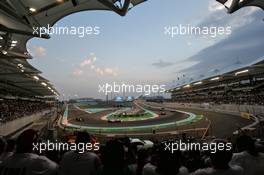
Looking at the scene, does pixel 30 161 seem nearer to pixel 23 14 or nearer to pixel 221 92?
pixel 23 14

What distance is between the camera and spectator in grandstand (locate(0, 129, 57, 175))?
2.81m

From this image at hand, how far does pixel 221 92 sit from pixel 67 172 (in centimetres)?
8005

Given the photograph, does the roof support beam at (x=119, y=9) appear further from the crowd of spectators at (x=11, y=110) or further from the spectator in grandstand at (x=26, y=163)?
the crowd of spectators at (x=11, y=110)

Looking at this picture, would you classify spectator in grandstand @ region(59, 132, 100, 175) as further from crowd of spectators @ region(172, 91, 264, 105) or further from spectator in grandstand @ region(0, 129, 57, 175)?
crowd of spectators @ region(172, 91, 264, 105)

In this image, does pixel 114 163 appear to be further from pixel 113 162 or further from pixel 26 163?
pixel 26 163

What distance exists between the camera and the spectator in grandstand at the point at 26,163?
2.81 m

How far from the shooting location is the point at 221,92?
3098 inches

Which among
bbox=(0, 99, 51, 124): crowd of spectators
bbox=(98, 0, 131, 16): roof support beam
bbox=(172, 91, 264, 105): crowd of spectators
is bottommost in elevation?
bbox=(0, 99, 51, 124): crowd of spectators

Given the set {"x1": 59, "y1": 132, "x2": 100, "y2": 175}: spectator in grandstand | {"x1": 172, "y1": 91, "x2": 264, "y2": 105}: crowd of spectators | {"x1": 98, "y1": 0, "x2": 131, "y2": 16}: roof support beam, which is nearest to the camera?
{"x1": 59, "y1": 132, "x2": 100, "y2": 175}: spectator in grandstand

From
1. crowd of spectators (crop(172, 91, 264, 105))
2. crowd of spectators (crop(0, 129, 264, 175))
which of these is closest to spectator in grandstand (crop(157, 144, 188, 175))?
crowd of spectators (crop(0, 129, 264, 175))

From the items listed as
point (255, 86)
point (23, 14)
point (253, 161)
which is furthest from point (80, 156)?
point (255, 86)

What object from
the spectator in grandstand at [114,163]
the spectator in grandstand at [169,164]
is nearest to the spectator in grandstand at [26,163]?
the spectator in grandstand at [114,163]

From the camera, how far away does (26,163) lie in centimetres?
283

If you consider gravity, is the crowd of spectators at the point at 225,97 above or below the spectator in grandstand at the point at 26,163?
above
